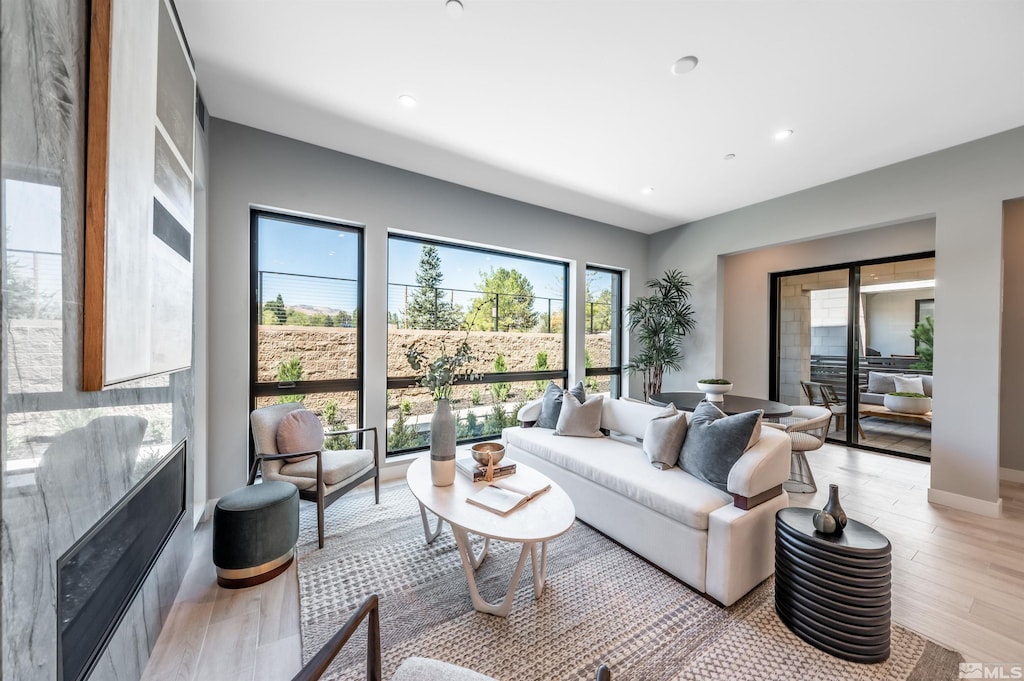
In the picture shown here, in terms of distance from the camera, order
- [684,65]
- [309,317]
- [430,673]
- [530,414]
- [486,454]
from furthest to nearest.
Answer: [530,414] < [309,317] < [486,454] < [684,65] < [430,673]

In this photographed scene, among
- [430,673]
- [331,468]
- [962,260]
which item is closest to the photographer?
[430,673]

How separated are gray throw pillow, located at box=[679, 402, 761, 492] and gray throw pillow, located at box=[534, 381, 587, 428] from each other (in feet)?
3.94

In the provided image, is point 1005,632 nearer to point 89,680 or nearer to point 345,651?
point 345,651

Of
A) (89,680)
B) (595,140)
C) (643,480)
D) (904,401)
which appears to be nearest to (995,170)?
(904,401)

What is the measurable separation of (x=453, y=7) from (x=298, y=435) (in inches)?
107

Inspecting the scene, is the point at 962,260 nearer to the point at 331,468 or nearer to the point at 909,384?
the point at 909,384

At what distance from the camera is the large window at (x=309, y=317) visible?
319cm

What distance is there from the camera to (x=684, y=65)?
2.20 m

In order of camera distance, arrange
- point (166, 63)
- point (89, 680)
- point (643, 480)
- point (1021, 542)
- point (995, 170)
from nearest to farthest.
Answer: point (89, 680), point (166, 63), point (643, 480), point (1021, 542), point (995, 170)

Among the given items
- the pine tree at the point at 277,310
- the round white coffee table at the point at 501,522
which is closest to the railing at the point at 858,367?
the round white coffee table at the point at 501,522

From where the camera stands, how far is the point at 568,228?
489 cm

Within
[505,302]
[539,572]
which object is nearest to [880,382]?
A: [505,302]

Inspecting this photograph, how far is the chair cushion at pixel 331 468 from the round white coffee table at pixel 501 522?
77 centimetres

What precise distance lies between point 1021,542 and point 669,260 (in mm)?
4042
